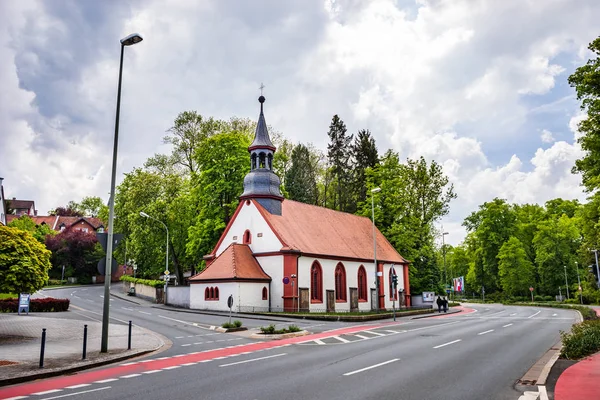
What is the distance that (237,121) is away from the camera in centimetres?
6022

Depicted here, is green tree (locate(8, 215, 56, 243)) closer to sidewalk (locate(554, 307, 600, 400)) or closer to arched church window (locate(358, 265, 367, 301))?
arched church window (locate(358, 265, 367, 301))

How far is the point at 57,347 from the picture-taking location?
55.9 ft

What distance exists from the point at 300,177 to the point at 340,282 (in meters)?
24.0

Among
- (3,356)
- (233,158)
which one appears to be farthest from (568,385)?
(233,158)

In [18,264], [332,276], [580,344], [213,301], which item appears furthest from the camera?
[332,276]

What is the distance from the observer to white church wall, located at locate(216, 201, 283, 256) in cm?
3978

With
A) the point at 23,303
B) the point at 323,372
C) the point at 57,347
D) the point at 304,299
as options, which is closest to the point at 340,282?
the point at 304,299

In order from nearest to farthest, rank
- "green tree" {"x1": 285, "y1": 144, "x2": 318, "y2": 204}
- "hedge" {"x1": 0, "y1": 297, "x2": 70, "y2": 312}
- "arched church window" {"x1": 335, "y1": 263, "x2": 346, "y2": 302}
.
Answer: "hedge" {"x1": 0, "y1": 297, "x2": 70, "y2": 312} < "arched church window" {"x1": 335, "y1": 263, "x2": 346, "y2": 302} < "green tree" {"x1": 285, "y1": 144, "x2": 318, "y2": 204}

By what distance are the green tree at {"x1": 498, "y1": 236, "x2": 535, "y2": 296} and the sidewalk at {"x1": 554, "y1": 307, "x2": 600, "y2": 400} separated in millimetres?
65562

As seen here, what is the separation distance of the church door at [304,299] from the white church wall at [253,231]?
3.91 m

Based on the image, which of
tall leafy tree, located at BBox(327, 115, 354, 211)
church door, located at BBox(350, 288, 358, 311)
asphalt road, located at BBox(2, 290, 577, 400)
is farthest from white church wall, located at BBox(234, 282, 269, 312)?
tall leafy tree, located at BBox(327, 115, 354, 211)

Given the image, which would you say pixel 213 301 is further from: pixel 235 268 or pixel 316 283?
pixel 316 283

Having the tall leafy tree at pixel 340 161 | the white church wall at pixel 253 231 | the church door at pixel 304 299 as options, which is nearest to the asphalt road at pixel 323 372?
the church door at pixel 304 299

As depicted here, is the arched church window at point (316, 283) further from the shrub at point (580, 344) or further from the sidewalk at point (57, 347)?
the shrub at point (580, 344)
